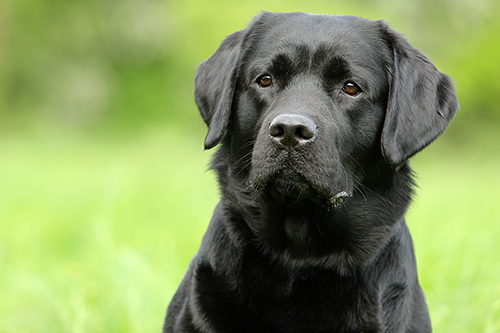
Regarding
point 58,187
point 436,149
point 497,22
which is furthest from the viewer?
point 497,22

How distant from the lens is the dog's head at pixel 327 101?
8.66 ft

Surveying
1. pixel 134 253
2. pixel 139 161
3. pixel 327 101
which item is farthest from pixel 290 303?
pixel 139 161

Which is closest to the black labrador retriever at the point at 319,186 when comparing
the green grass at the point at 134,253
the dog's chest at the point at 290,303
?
the dog's chest at the point at 290,303

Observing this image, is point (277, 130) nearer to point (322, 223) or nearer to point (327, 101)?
point (327, 101)

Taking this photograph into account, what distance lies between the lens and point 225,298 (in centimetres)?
278

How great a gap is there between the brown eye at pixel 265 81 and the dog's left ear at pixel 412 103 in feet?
1.92

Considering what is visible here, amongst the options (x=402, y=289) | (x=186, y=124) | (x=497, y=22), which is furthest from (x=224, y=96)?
(x=497, y=22)

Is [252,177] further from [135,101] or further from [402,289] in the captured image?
[135,101]

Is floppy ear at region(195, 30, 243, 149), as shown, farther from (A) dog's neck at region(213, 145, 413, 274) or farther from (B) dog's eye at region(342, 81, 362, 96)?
(B) dog's eye at region(342, 81, 362, 96)

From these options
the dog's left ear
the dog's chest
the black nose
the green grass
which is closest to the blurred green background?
the green grass

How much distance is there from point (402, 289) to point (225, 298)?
833 millimetres

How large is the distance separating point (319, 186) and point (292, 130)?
0.96 feet

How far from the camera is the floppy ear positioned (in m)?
3.01

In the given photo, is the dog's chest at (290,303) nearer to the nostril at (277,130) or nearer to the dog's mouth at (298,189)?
the dog's mouth at (298,189)
